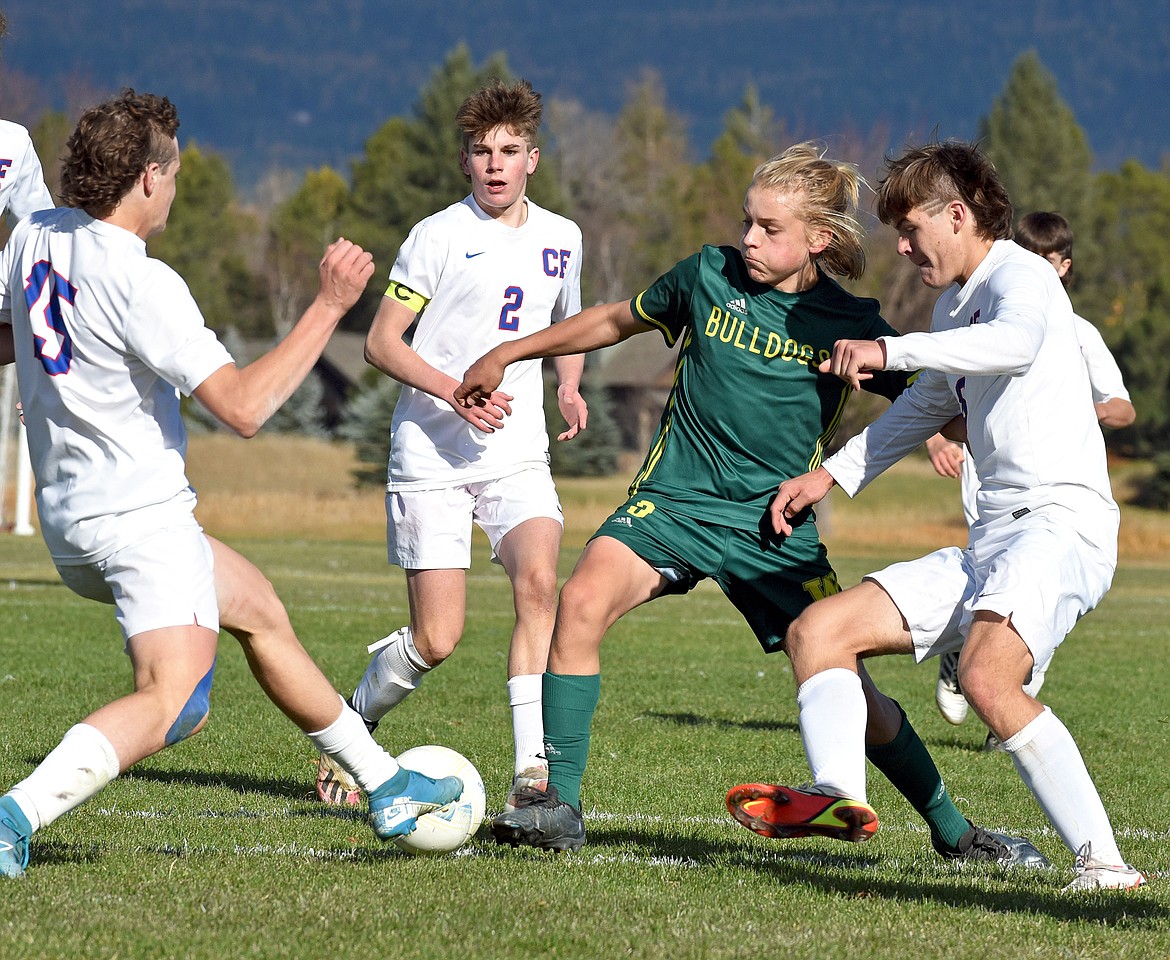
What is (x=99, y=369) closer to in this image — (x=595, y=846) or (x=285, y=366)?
(x=285, y=366)

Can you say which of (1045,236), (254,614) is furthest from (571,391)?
(254,614)

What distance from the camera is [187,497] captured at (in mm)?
4430

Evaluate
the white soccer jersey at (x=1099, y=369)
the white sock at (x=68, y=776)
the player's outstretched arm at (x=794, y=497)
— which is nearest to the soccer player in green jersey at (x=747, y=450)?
the player's outstretched arm at (x=794, y=497)

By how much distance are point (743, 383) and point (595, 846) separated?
158cm

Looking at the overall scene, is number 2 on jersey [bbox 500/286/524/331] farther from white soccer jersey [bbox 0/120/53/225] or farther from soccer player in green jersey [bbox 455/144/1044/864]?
white soccer jersey [bbox 0/120/53/225]

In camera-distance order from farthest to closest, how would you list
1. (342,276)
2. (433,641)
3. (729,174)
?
(729,174), (433,641), (342,276)

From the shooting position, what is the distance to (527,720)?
599 cm

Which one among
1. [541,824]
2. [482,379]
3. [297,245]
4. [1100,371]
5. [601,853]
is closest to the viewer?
[541,824]

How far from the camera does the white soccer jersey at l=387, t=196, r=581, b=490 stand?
6.48 metres

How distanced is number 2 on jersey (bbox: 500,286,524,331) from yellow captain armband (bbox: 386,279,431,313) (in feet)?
1.06

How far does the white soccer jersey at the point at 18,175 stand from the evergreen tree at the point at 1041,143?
207 feet

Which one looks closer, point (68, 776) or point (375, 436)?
point (68, 776)

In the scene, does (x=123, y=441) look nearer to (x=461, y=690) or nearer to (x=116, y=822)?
(x=116, y=822)

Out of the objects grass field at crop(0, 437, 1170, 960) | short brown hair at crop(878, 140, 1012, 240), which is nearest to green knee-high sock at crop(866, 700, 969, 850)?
grass field at crop(0, 437, 1170, 960)
